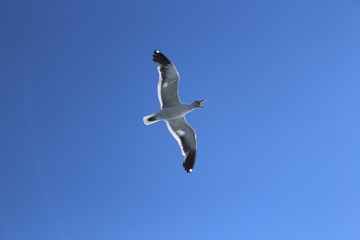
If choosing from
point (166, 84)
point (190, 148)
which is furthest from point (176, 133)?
point (166, 84)

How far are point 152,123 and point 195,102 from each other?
6.44 ft

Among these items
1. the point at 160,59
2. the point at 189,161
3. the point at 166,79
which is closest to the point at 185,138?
the point at 189,161

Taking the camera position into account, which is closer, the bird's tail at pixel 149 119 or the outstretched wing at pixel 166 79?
the outstretched wing at pixel 166 79

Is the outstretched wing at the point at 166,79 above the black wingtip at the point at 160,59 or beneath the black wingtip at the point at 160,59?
beneath

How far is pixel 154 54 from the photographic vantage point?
20.3 m

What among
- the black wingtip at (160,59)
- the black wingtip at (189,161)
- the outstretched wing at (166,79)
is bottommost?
the black wingtip at (189,161)

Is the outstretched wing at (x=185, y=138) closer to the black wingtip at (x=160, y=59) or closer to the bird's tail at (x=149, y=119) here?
the bird's tail at (x=149, y=119)

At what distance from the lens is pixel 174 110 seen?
20.3 m

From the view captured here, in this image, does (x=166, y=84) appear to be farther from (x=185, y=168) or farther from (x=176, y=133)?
(x=185, y=168)

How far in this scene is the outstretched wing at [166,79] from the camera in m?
20.0

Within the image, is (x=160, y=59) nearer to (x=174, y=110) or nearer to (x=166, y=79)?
(x=166, y=79)

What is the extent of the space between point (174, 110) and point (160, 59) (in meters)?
2.10

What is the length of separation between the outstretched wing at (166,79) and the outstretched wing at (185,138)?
0.95 m

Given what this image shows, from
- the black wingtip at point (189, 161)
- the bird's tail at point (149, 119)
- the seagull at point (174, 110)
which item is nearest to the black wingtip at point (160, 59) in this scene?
the seagull at point (174, 110)
